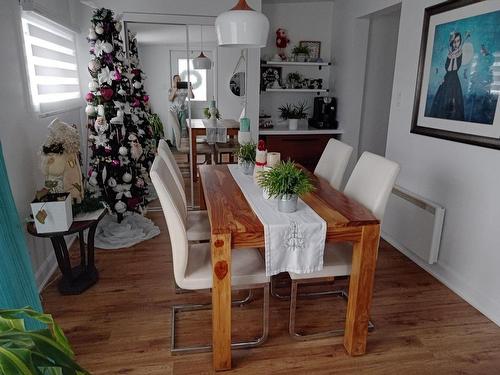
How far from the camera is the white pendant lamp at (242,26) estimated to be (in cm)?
185

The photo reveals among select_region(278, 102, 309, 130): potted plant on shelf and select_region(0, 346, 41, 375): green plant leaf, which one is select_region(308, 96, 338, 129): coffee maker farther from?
select_region(0, 346, 41, 375): green plant leaf

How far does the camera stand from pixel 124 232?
3418 millimetres

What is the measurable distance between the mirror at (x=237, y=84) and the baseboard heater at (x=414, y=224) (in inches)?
79.1

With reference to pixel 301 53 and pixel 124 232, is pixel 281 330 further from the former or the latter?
pixel 301 53

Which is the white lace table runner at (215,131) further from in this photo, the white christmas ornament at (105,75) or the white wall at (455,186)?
the white wall at (455,186)

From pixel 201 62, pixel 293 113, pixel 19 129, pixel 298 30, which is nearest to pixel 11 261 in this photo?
pixel 19 129

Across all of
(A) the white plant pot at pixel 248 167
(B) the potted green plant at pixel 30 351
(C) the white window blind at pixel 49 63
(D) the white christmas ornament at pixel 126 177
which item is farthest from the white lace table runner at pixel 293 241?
(C) the white window blind at pixel 49 63

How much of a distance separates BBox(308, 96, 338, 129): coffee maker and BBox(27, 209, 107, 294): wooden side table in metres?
2.97

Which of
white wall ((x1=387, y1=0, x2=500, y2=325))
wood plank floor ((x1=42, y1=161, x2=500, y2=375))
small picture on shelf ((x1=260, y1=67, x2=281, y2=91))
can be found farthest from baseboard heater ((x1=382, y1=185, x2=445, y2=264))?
small picture on shelf ((x1=260, y1=67, x2=281, y2=91))

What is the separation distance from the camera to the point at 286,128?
4.63 meters

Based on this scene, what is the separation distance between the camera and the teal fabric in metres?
1.61

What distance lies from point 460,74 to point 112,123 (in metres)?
2.75

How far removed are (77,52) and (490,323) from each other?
426cm

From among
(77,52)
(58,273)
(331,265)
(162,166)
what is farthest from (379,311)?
(77,52)
